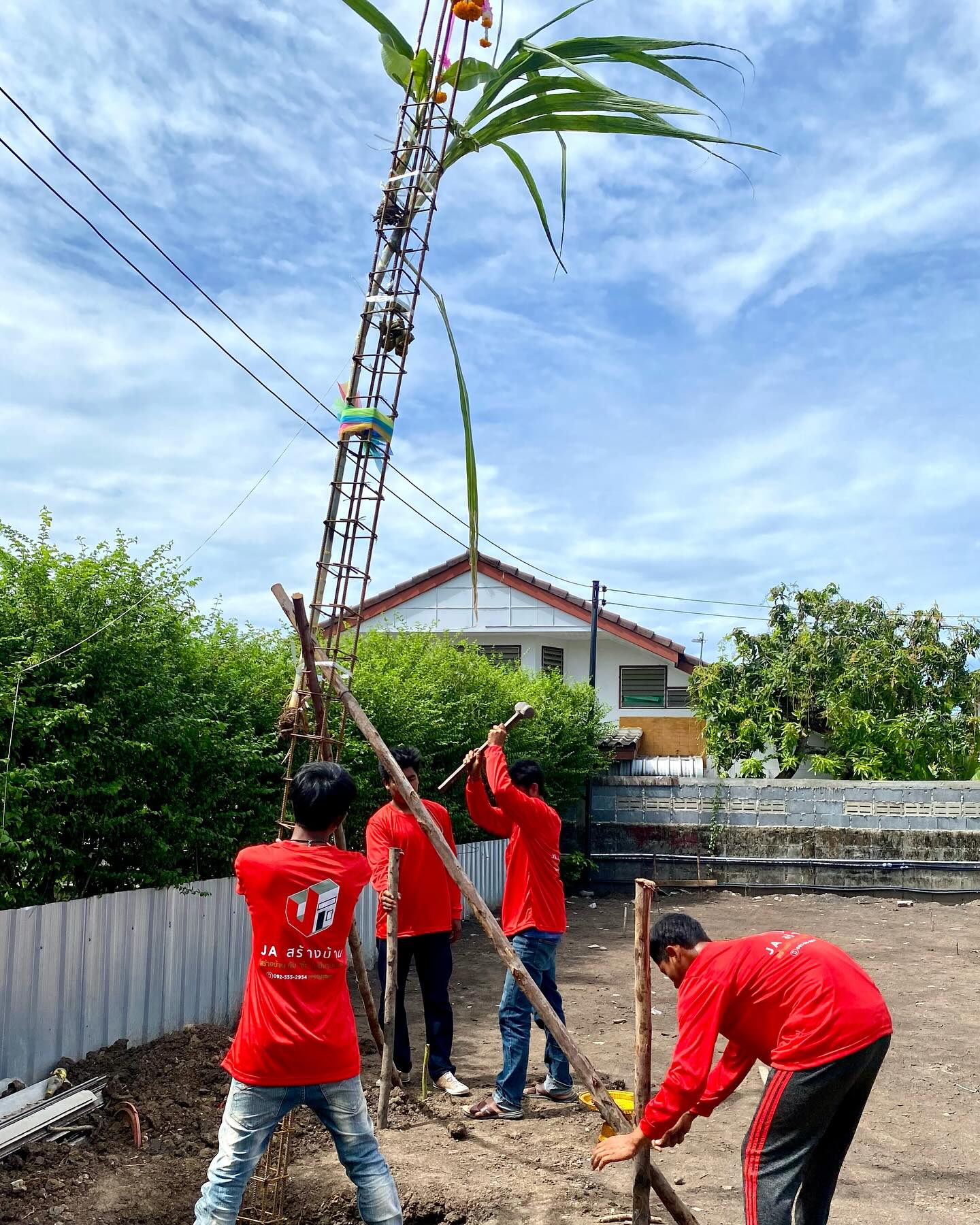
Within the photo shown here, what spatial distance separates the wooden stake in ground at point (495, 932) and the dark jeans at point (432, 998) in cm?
133

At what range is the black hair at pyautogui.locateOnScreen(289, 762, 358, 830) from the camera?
3818 mm

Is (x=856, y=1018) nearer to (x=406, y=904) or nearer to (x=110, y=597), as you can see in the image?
(x=406, y=904)

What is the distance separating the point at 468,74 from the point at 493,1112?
564cm

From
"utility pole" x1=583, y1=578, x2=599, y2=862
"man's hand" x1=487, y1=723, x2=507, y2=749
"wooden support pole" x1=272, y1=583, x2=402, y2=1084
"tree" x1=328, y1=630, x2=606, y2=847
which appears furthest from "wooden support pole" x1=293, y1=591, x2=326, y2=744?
"utility pole" x1=583, y1=578, x2=599, y2=862

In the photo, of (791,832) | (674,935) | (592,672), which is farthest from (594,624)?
(674,935)

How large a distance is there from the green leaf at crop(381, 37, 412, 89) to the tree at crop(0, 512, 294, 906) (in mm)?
3062

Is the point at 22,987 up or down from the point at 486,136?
down

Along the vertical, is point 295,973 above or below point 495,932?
above

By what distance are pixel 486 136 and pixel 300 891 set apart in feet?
12.5

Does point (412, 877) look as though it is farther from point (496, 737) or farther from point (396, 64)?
point (396, 64)

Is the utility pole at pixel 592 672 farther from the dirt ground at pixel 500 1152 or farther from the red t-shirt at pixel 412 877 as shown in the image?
the red t-shirt at pixel 412 877

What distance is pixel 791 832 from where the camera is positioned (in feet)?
57.8

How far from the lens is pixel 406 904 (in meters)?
6.59

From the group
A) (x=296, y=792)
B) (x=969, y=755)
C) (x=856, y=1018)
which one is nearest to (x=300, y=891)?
(x=296, y=792)
